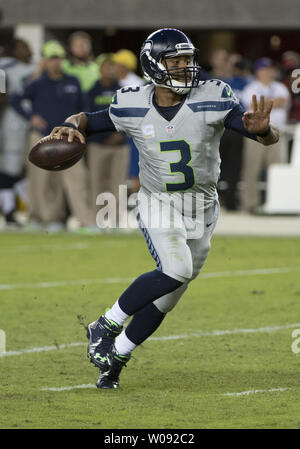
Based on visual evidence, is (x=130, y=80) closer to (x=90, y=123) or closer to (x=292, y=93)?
(x=292, y=93)

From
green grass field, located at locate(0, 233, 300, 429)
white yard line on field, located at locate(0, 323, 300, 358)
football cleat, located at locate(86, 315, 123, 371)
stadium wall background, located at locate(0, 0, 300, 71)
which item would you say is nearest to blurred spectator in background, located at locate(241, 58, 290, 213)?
green grass field, located at locate(0, 233, 300, 429)

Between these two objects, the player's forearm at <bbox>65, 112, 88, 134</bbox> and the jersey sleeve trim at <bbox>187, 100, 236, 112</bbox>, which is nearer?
the jersey sleeve trim at <bbox>187, 100, 236, 112</bbox>

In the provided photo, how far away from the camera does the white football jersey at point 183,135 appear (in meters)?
5.92

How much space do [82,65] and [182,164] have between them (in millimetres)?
8266

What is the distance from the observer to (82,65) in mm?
13969

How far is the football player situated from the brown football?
7cm

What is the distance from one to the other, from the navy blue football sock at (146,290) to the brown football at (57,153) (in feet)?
2.65

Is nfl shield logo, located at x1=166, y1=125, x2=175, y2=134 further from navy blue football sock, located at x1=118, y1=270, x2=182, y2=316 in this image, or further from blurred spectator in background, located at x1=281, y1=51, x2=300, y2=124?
blurred spectator in background, located at x1=281, y1=51, x2=300, y2=124

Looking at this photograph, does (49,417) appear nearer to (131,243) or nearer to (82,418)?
(82,418)

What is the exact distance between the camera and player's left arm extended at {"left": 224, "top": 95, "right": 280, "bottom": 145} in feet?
18.3

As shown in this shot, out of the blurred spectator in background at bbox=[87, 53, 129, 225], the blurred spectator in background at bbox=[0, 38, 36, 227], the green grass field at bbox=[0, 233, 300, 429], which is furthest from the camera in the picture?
the blurred spectator in background at bbox=[0, 38, 36, 227]

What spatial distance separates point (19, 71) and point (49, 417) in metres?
9.26
